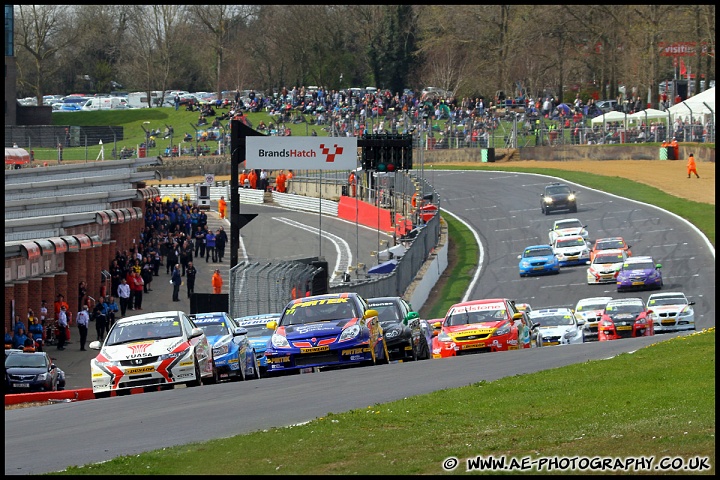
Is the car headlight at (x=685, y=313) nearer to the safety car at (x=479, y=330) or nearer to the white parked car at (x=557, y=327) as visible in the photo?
the white parked car at (x=557, y=327)

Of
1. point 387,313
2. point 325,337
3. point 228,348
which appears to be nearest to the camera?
point 325,337

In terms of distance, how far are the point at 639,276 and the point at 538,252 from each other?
579 centimetres

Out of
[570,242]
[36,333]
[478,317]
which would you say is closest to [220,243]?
[570,242]

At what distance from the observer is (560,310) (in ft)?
100

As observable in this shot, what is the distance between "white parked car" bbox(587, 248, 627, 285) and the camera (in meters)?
41.9

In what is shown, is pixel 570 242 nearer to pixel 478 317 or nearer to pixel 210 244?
pixel 210 244

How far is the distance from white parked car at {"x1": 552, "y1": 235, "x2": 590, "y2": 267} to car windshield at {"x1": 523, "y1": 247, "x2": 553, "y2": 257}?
91cm

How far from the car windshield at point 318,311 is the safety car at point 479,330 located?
12.4ft

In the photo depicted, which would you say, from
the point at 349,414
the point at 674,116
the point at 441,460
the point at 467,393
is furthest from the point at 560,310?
the point at 674,116

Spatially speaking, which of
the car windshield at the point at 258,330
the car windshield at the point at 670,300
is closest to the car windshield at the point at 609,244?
the car windshield at the point at 670,300

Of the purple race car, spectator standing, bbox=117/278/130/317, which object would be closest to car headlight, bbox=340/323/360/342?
spectator standing, bbox=117/278/130/317

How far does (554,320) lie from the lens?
29703mm

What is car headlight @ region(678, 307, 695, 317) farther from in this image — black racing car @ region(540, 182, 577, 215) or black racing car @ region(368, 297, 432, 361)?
black racing car @ region(540, 182, 577, 215)

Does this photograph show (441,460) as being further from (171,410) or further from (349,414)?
(171,410)
